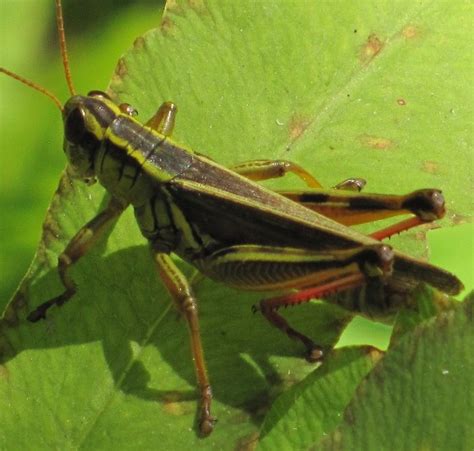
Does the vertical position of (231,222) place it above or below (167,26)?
below

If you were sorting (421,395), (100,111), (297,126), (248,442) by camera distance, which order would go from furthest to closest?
(100,111)
(297,126)
(248,442)
(421,395)

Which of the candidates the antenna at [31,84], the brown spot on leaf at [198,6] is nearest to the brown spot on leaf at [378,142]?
the brown spot on leaf at [198,6]

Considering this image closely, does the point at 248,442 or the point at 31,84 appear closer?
the point at 248,442

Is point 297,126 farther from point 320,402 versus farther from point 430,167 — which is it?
point 320,402

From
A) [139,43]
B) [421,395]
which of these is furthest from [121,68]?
[421,395]

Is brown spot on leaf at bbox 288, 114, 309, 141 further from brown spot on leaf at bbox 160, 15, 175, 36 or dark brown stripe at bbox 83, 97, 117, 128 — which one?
dark brown stripe at bbox 83, 97, 117, 128

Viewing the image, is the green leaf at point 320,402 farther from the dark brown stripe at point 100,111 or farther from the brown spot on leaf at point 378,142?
the dark brown stripe at point 100,111
